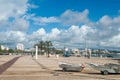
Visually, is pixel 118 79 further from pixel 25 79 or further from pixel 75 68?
pixel 75 68

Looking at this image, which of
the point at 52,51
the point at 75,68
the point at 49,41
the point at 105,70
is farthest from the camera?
the point at 52,51

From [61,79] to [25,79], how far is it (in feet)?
9.07

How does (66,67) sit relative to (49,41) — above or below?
below

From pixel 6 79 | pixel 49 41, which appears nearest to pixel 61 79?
pixel 6 79

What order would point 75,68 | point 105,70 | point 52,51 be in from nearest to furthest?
1. point 105,70
2. point 75,68
3. point 52,51

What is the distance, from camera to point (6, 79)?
71.1 feet

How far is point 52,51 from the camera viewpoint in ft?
652

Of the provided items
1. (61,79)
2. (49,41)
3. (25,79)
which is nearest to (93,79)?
(61,79)

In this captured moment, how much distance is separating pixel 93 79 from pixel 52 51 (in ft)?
580

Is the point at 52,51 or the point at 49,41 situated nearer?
the point at 49,41

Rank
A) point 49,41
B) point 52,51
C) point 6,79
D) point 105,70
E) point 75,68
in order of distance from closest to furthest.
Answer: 1. point 6,79
2. point 105,70
3. point 75,68
4. point 49,41
5. point 52,51

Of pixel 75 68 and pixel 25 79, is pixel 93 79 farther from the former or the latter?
pixel 75 68

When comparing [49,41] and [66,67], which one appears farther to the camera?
[49,41]

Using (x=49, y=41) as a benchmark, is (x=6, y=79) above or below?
below
